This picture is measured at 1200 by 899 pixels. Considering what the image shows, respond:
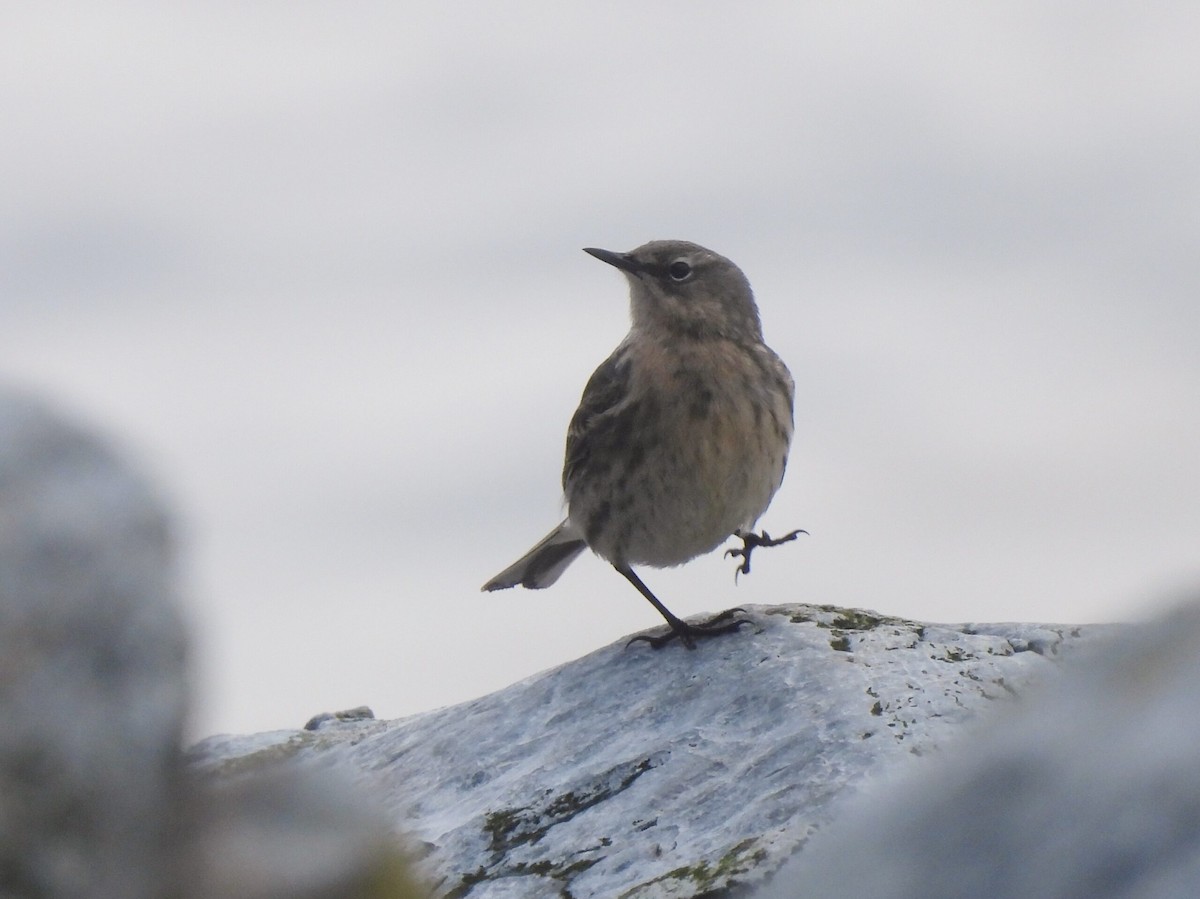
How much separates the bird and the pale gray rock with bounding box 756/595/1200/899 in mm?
6305

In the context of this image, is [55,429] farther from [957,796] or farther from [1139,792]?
[1139,792]

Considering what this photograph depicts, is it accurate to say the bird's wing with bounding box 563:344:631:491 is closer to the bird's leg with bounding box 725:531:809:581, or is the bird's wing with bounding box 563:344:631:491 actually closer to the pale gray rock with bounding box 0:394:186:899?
the bird's leg with bounding box 725:531:809:581

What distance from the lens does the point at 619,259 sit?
9.95 m

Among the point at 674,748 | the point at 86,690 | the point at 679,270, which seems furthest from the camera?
the point at 679,270

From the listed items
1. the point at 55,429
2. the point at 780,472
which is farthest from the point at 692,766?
the point at 780,472

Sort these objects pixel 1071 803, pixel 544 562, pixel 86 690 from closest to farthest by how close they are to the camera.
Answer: pixel 1071 803, pixel 86 690, pixel 544 562

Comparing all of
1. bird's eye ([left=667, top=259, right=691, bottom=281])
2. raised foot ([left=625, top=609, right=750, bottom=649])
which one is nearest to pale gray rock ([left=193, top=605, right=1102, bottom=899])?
raised foot ([left=625, top=609, right=750, bottom=649])

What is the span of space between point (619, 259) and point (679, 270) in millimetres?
374

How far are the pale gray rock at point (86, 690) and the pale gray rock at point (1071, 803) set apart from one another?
1.04 metres

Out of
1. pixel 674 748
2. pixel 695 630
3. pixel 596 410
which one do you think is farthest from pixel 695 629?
pixel 596 410

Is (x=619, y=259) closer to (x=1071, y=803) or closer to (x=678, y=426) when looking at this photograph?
(x=678, y=426)

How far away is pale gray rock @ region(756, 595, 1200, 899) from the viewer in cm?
204

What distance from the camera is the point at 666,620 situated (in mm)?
7824

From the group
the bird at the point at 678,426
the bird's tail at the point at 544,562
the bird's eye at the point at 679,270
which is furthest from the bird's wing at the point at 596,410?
the bird's tail at the point at 544,562
